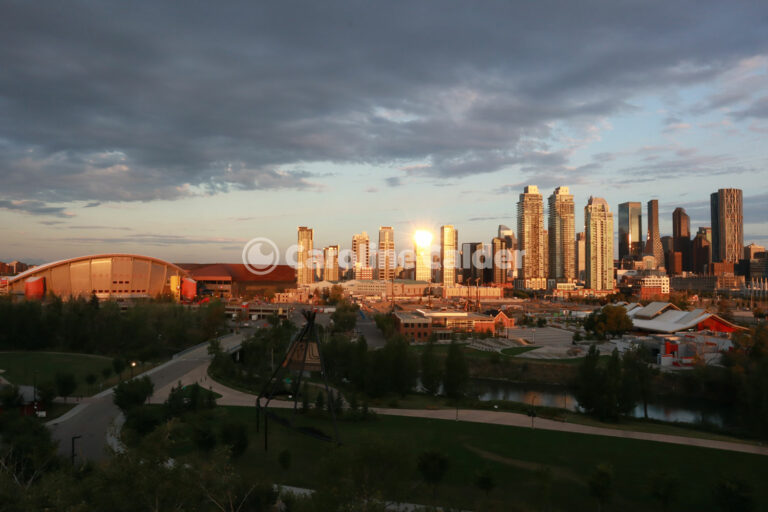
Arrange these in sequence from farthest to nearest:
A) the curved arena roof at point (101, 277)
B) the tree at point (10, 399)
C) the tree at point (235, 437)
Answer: the curved arena roof at point (101, 277)
the tree at point (10, 399)
the tree at point (235, 437)

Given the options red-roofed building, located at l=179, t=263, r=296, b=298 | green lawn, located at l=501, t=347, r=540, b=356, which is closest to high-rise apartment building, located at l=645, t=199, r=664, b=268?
red-roofed building, located at l=179, t=263, r=296, b=298

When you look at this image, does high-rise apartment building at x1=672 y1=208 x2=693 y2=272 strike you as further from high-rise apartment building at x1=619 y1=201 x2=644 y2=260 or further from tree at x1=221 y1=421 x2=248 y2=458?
tree at x1=221 y1=421 x2=248 y2=458

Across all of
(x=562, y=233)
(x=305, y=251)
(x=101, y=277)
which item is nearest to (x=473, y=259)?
(x=562, y=233)

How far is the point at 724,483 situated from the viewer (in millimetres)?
9031

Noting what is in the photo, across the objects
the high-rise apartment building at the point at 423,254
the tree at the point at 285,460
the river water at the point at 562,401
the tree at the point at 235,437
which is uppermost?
the high-rise apartment building at the point at 423,254

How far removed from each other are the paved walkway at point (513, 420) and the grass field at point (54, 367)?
11.6ft

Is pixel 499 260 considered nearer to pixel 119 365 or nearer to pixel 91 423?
pixel 119 365

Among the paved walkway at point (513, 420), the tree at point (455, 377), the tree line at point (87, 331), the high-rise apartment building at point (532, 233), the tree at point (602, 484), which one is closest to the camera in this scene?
the tree at point (602, 484)

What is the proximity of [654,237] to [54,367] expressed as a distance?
177234 millimetres

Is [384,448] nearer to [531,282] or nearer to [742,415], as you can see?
[742,415]

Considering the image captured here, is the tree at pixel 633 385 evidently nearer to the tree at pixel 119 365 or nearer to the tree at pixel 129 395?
the tree at pixel 129 395

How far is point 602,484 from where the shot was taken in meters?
9.29

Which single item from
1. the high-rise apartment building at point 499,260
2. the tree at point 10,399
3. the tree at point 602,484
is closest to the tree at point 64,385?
the tree at point 10,399

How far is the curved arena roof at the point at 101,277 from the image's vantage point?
56.9 metres
